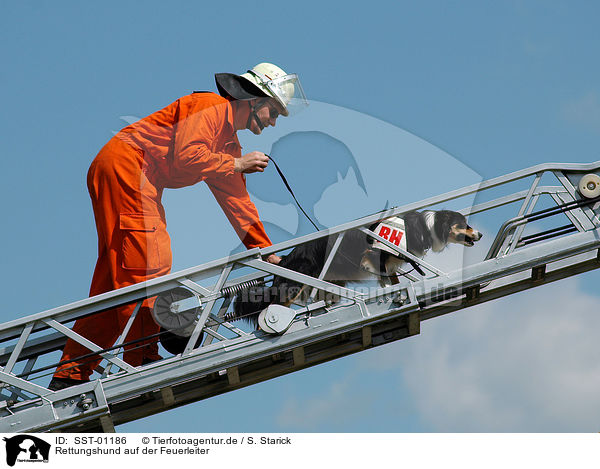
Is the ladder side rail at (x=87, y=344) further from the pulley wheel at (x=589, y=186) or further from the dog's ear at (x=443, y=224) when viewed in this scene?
the pulley wheel at (x=589, y=186)

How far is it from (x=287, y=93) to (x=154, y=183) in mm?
1966

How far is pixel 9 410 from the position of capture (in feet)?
44.0

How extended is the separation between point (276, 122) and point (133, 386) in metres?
3.73

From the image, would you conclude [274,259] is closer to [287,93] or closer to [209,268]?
[209,268]

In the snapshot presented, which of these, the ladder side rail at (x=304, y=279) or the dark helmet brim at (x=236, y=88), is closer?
the ladder side rail at (x=304, y=279)

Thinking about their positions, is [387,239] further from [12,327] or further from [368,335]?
[12,327]

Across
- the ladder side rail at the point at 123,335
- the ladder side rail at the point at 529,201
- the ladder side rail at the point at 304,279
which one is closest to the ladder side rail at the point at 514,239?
the ladder side rail at the point at 529,201

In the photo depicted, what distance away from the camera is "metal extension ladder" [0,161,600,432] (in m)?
13.3

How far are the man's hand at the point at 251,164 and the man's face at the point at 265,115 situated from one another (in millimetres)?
513

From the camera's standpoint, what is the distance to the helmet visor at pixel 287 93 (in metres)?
15.0
